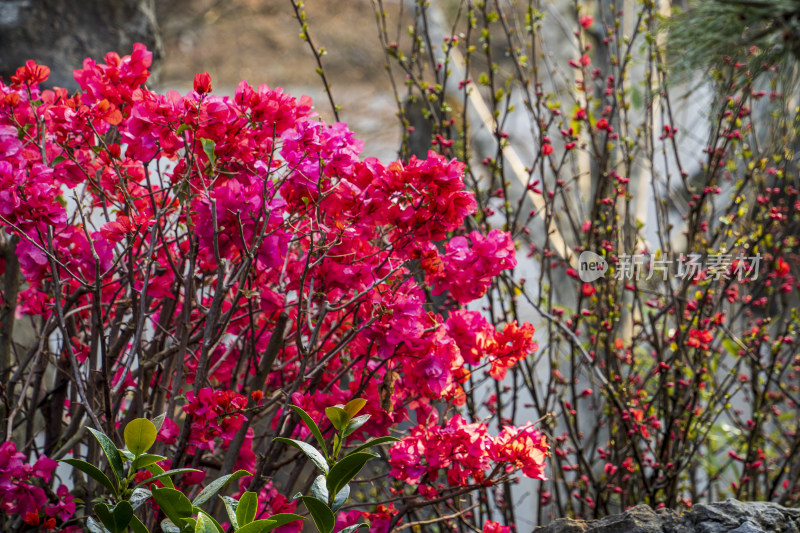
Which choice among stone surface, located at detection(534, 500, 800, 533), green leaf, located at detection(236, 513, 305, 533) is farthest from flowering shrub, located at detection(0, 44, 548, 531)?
green leaf, located at detection(236, 513, 305, 533)

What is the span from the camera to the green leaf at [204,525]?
2.16 feet

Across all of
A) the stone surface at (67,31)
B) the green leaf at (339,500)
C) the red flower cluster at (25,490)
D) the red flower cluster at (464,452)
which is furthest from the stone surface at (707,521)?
the stone surface at (67,31)

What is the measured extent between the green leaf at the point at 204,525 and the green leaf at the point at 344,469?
0.13 meters

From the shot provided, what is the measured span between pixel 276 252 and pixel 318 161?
130 millimetres

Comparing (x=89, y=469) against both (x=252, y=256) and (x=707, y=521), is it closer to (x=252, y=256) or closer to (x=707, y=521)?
(x=252, y=256)

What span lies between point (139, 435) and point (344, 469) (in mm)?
210

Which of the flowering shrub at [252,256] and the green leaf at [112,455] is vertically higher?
the flowering shrub at [252,256]

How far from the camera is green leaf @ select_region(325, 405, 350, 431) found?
2.55 ft

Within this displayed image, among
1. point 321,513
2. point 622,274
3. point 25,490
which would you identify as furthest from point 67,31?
point 321,513

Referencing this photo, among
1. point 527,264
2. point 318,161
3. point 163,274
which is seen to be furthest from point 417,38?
point 527,264

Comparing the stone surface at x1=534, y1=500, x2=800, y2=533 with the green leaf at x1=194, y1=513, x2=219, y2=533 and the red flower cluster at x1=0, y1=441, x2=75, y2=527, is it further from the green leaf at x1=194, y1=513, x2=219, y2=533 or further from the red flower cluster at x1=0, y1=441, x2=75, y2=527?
the red flower cluster at x1=0, y1=441, x2=75, y2=527

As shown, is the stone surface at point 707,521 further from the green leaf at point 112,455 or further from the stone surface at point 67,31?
the stone surface at point 67,31

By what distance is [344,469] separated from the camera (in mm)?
749

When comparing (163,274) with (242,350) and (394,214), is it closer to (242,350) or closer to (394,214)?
(242,350)
